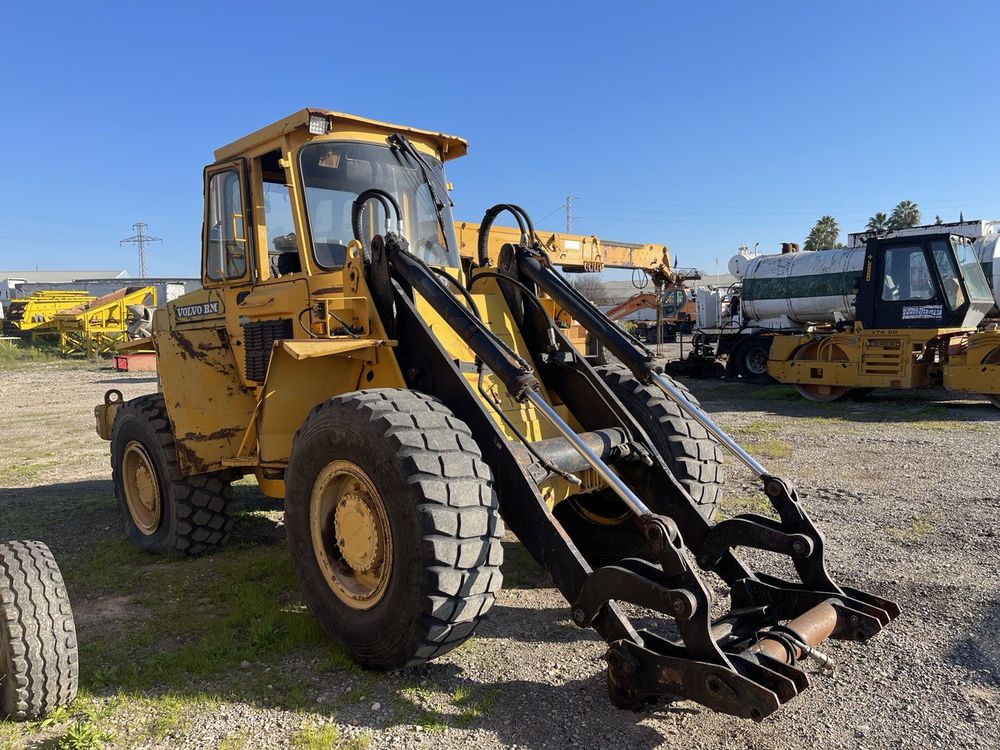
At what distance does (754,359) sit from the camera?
1778cm

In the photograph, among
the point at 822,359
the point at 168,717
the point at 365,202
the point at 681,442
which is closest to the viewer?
the point at 168,717

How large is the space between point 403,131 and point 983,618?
4570mm

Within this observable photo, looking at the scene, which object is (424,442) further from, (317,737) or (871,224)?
(871,224)

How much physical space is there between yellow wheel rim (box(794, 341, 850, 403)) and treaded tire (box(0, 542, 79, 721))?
13.1 meters

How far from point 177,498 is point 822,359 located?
1196 cm

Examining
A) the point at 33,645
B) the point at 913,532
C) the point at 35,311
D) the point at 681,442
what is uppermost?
the point at 35,311

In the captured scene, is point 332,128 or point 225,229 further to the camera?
point 225,229

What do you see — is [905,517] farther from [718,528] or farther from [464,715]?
[464,715]

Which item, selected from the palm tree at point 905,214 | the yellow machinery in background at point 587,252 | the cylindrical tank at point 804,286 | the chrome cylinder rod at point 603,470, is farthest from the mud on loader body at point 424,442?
the palm tree at point 905,214

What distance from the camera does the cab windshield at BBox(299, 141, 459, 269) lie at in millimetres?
4695

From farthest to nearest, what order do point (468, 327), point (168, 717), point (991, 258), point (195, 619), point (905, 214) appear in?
1. point (905, 214)
2. point (991, 258)
3. point (195, 619)
4. point (468, 327)
5. point (168, 717)

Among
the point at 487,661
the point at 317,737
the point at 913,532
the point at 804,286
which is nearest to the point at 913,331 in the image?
the point at 804,286

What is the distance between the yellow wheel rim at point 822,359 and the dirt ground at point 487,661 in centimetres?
691

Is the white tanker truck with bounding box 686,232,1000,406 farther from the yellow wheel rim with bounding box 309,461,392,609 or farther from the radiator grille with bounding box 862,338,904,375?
the yellow wheel rim with bounding box 309,461,392,609
